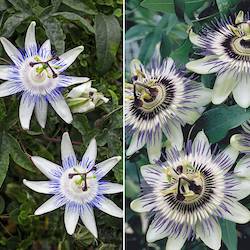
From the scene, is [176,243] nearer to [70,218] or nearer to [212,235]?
[212,235]

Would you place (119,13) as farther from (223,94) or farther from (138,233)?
(138,233)

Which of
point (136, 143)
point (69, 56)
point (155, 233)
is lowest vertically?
point (155, 233)

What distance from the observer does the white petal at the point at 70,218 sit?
119 centimetres

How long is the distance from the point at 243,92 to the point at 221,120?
0.21 feet

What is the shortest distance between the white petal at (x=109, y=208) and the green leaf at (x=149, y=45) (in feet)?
0.83

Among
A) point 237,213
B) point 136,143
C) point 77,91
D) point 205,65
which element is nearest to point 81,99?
point 77,91

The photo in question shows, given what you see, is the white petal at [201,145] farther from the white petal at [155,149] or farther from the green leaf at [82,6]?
the green leaf at [82,6]

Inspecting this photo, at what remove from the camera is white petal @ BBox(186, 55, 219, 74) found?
1145 mm

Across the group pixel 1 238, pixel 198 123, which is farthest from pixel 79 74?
pixel 1 238

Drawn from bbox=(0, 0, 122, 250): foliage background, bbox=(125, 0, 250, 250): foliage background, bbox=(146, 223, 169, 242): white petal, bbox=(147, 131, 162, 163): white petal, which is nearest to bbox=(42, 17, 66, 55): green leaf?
bbox=(0, 0, 122, 250): foliage background

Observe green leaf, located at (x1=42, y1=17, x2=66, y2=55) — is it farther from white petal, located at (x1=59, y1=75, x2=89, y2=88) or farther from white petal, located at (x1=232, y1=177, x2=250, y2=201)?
white petal, located at (x1=232, y1=177, x2=250, y2=201)

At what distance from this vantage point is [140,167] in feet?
3.93

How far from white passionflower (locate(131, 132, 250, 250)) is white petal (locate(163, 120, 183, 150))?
1 cm

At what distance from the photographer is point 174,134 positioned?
1.17m
